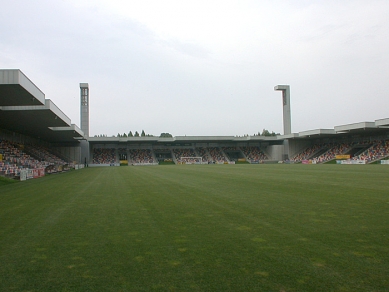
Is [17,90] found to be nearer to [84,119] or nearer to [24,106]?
[24,106]

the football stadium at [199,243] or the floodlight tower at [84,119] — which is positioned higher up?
the floodlight tower at [84,119]

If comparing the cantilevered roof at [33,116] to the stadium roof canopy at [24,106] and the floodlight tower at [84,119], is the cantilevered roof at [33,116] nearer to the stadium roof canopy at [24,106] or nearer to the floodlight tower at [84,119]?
the stadium roof canopy at [24,106]

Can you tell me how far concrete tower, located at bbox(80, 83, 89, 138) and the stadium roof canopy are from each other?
61.4 feet

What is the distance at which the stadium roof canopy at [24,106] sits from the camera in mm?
15562

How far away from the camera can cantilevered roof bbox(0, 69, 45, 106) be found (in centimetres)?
1539

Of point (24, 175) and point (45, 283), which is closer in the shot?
point (45, 283)

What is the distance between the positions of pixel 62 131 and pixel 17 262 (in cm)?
3741

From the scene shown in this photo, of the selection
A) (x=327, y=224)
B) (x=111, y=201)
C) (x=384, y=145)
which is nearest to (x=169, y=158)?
(x=384, y=145)

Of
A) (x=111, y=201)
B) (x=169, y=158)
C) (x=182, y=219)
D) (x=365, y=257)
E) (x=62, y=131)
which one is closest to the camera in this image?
(x=365, y=257)

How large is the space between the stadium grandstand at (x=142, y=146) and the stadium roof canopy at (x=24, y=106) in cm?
7

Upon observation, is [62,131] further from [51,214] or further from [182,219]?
[182,219]

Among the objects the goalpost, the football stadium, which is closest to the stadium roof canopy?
the football stadium

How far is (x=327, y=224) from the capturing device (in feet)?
20.5

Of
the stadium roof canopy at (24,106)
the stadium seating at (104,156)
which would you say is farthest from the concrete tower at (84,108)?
the stadium roof canopy at (24,106)
